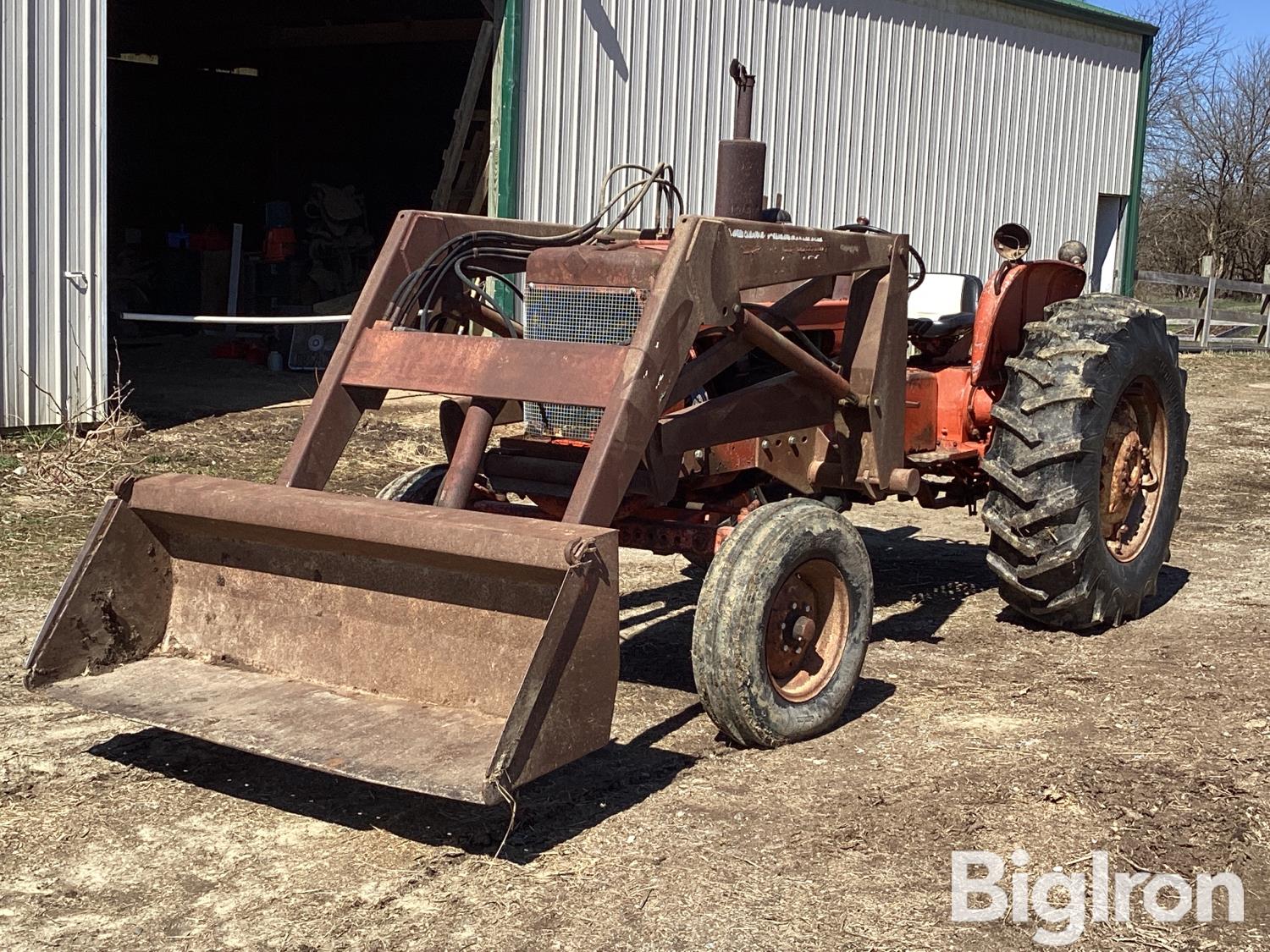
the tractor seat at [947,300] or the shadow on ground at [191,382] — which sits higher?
the tractor seat at [947,300]

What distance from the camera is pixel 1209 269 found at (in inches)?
840

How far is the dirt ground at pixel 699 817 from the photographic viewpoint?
3.50m

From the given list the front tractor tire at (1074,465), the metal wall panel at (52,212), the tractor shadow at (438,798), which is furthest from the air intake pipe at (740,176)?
the metal wall panel at (52,212)

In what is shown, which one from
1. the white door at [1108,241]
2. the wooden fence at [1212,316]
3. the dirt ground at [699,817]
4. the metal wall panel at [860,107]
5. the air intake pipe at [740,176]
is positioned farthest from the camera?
the wooden fence at [1212,316]

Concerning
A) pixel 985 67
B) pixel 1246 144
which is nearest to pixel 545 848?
pixel 985 67

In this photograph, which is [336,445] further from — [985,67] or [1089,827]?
[985,67]

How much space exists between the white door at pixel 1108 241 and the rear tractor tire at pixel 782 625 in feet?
47.6

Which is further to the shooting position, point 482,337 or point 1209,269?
point 1209,269

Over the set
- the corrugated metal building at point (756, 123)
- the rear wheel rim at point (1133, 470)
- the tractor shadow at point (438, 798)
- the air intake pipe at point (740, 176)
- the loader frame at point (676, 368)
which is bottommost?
the tractor shadow at point (438, 798)

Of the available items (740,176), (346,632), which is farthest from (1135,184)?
(346,632)

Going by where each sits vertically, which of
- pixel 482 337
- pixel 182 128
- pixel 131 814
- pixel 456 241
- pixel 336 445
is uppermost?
pixel 182 128

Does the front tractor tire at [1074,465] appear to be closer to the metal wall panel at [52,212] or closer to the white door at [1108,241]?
the metal wall panel at [52,212]

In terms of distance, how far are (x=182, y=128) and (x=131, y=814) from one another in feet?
58.1

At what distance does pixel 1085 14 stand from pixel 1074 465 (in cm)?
1288
